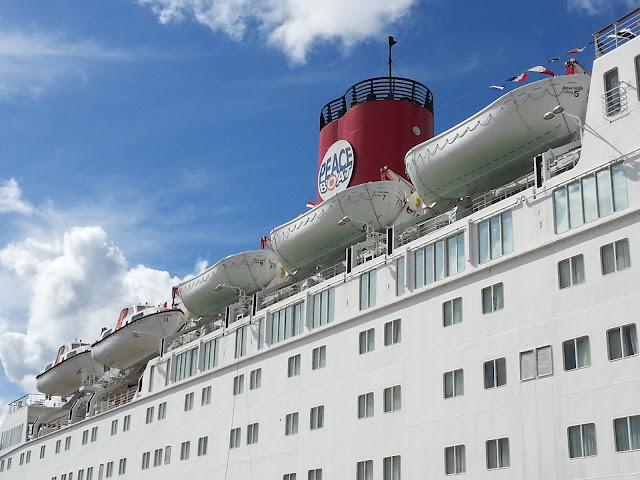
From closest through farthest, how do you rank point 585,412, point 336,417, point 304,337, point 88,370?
point 585,412 < point 336,417 < point 304,337 < point 88,370

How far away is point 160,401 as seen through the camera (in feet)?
117

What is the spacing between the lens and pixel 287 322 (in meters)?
29.1

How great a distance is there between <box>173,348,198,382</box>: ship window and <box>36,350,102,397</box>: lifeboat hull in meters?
14.9

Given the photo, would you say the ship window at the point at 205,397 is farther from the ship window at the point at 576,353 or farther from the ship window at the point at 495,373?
the ship window at the point at 576,353

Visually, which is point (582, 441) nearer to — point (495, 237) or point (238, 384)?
point (495, 237)

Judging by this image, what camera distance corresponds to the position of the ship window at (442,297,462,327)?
21984 millimetres

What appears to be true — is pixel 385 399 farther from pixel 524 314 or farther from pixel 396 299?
pixel 524 314

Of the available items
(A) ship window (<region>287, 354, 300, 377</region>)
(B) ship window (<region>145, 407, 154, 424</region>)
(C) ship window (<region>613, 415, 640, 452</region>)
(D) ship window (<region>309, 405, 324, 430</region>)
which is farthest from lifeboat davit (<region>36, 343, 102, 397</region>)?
(C) ship window (<region>613, 415, 640, 452</region>)

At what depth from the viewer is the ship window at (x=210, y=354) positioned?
3297 cm

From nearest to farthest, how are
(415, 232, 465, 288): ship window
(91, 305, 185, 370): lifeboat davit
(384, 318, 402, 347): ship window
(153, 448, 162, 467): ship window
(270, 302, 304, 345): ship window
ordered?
(415, 232, 465, 288): ship window → (384, 318, 402, 347): ship window → (270, 302, 304, 345): ship window → (153, 448, 162, 467): ship window → (91, 305, 185, 370): lifeboat davit

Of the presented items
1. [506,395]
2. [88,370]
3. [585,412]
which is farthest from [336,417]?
[88,370]

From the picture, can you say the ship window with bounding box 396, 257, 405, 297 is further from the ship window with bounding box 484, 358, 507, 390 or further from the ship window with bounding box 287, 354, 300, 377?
the ship window with bounding box 287, 354, 300, 377

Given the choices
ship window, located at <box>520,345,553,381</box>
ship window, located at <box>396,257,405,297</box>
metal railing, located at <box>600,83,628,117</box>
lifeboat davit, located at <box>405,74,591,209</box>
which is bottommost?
ship window, located at <box>520,345,553,381</box>

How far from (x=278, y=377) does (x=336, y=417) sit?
156 inches
